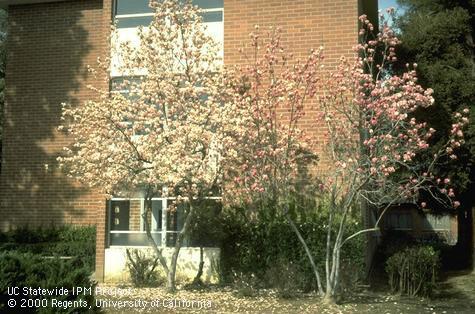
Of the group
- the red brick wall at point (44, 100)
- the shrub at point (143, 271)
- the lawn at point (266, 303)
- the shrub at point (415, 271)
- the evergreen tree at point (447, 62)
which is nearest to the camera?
→ the lawn at point (266, 303)

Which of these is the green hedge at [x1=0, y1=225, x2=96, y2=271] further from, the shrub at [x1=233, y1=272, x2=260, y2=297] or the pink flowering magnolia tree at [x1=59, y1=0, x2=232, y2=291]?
the shrub at [x1=233, y1=272, x2=260, y2=297]

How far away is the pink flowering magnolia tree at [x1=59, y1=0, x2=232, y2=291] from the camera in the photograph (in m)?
10.3

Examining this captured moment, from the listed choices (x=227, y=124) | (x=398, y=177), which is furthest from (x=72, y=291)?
(x=398, y=177)

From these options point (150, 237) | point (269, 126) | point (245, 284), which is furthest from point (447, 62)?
point (150, 237)

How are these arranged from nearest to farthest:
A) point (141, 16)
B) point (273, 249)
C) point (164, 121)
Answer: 1. point (164, 121)
2. point (273, 249)
3. point (141, 16)

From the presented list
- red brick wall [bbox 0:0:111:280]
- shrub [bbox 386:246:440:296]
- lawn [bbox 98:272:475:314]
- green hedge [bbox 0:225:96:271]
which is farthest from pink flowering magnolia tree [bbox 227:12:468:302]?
red brick wall [bbox 0:0:111:280]

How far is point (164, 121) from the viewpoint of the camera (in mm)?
10883

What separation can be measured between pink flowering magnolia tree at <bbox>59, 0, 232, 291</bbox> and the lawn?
33.5 inches

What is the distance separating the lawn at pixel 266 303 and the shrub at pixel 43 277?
2532 mm

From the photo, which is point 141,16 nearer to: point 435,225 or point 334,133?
point 334,133

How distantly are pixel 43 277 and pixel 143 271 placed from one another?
5353 millimetres

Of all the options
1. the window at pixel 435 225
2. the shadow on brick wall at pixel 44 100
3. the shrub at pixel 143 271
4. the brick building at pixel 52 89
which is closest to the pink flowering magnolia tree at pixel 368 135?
the shrub at pixel 143 271

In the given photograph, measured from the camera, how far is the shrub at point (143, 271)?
11898 millimetres

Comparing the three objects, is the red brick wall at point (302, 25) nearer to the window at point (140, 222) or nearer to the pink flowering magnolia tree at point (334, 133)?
the pink flowering magnolia tree at point (334, 133)
